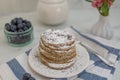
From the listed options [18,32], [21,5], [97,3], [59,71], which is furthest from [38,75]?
[21,5]

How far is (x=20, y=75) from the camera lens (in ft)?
2.32

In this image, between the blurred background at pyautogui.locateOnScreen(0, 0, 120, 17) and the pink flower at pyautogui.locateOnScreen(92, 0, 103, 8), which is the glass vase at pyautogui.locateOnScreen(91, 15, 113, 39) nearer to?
the pink flower at pyautogui.locateOnScreen(92, 0, 103, 8)

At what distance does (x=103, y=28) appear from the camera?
88cm

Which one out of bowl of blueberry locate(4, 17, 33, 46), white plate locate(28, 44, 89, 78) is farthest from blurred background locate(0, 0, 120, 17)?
white plate locate(28, 44, 89, 78)

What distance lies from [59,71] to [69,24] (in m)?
0.36

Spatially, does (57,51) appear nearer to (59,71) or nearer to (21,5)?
(59,71)

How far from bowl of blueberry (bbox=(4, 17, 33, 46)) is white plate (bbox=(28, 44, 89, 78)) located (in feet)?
0.28

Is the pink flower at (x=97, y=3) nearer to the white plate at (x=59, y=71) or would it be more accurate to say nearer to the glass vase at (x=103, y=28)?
the glass vase at (x=103, y=28)

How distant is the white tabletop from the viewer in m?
0.84

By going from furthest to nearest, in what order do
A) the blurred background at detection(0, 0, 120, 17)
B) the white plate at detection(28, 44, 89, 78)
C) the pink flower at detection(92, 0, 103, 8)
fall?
the blurred background at detection(0, 0, 120, 17) < the pink flower at detection(92, 0, 103, 8) < the white plate at detection(28, 44, 89, 78)

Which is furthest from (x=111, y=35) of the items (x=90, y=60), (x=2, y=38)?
(x=2, y=38)

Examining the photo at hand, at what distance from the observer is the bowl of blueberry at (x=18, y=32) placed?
842 mm

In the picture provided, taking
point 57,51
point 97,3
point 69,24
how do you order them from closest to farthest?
point 57,51, point 97,3, point 69,24

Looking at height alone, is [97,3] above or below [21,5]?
above
